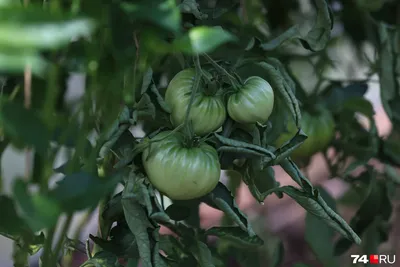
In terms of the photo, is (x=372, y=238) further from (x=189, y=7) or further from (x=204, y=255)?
(x=189, y=7)

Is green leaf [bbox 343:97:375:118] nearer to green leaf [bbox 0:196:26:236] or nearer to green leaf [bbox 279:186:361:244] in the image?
green leaf [bbox 279:186:361:244]

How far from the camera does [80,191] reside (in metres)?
0.23

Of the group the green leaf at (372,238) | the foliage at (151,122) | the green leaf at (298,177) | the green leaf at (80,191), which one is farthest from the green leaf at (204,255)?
the green leaf at (372,238)

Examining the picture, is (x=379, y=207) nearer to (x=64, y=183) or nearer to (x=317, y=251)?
(x=317, y=251)

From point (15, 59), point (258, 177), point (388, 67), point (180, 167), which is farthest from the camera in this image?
point (388, 67)

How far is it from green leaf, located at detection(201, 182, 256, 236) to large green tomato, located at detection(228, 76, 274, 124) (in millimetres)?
57

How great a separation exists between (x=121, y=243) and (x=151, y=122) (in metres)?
0.12

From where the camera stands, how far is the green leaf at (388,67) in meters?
0.64

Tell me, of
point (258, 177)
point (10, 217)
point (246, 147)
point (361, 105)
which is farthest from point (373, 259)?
point (10, 217)

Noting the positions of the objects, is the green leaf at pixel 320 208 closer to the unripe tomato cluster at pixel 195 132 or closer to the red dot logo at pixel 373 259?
the unripe tomato cluster at pixel 195 132

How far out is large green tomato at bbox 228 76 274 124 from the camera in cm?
39

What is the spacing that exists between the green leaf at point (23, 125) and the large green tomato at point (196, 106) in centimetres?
18

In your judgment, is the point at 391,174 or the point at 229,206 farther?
the point at 391,174

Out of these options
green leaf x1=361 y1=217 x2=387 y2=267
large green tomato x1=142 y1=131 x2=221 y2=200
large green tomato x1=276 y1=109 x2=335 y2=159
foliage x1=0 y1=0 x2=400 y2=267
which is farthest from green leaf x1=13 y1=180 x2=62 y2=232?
green leaf x1=361 y1=217 x2=387 y2=267
